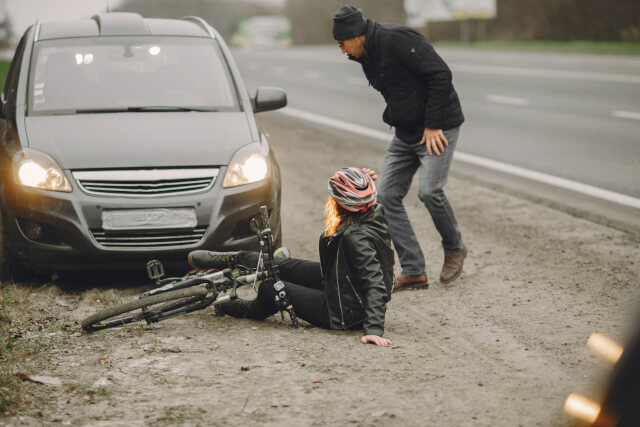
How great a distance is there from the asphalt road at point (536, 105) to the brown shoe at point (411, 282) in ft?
11.6

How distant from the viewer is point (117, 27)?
757 cm

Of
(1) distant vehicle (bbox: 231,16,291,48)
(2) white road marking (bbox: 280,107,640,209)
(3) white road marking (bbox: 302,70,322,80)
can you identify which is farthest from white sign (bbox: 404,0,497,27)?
(2) white road marking (bbox: 280,107,640,209)

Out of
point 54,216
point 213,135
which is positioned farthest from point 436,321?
point 54,216

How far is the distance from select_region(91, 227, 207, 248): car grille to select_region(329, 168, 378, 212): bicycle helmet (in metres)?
1.31

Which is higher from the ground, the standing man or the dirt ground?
the standing man

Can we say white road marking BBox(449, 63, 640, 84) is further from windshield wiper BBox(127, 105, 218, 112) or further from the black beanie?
the black beanie

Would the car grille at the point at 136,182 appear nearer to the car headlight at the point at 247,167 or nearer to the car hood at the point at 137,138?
the car hood at the point at 137,138

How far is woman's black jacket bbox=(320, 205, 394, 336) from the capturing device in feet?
16.5

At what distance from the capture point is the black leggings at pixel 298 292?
5.29 m

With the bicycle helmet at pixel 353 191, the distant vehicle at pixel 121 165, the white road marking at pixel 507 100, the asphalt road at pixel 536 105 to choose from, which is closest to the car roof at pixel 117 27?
the distant vehicle at pixel 121 165

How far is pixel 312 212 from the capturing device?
8.80 meters

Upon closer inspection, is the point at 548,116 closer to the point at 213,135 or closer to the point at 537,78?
the point at 537,78

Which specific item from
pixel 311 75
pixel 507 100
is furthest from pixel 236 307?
pixel 311 75

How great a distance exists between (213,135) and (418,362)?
2.59m
